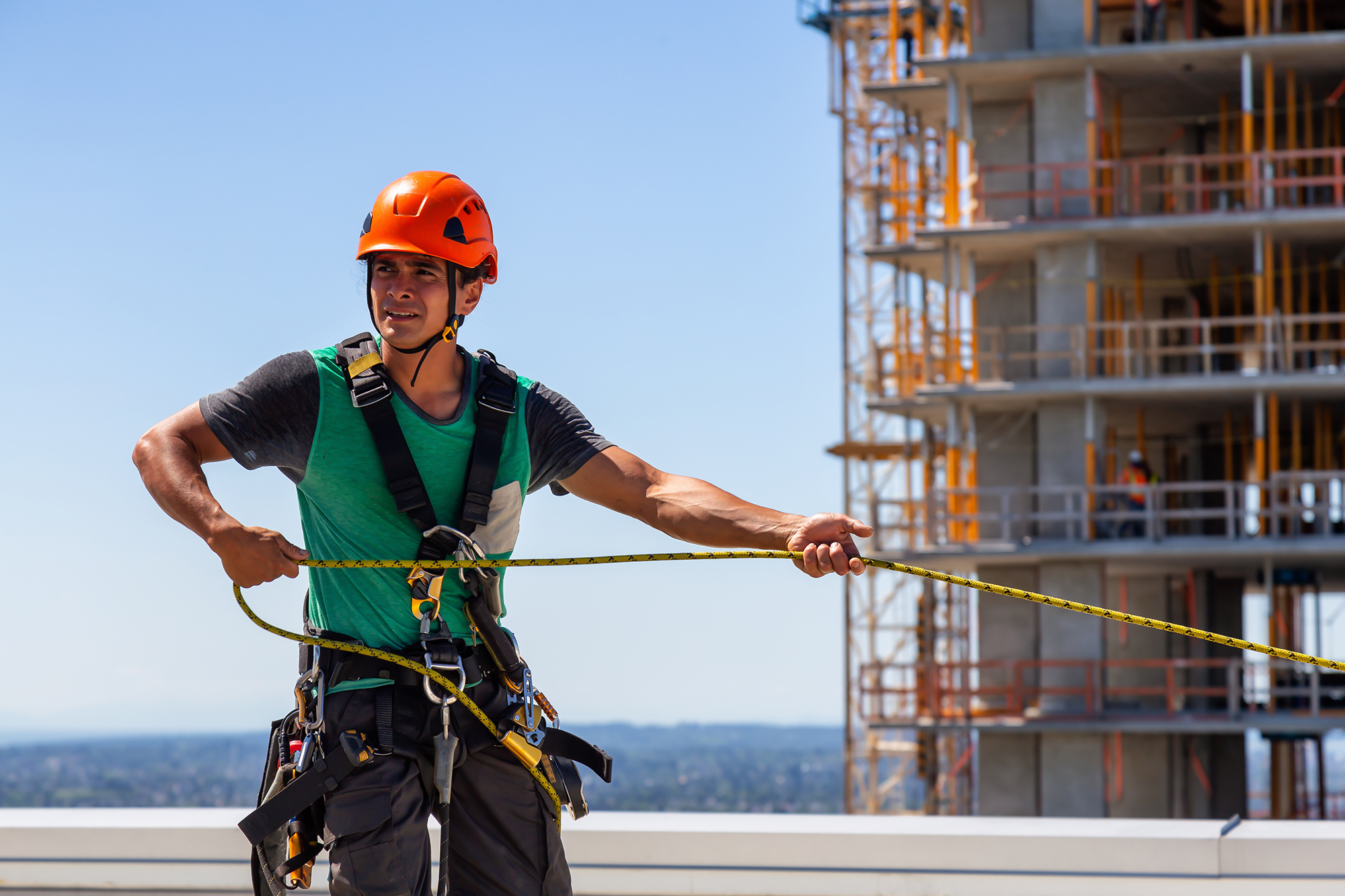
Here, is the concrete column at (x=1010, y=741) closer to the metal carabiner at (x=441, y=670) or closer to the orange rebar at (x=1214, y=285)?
the orange rebar at (x=1214, y=285)

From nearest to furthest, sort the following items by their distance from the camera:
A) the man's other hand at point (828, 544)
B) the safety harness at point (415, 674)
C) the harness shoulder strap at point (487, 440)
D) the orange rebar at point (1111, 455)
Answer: the man's other hand at point (828, 544), the safety harness at point (415, 674), the harness shoulder strap at point (487, 440), the orange rebar at point (1111, 455)

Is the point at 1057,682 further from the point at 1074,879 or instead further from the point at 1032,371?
the point at 1074,879

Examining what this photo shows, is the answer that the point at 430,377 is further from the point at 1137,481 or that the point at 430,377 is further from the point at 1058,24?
the point at 1058,24

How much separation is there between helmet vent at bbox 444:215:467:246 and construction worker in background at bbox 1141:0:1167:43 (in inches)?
1084

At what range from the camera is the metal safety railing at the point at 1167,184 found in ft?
90.0

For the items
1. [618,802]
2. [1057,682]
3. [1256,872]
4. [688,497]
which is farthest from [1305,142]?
[618,802]

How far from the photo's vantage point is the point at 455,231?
3998 millimetres

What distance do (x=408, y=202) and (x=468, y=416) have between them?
0.57m

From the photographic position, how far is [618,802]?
19875 centimetres

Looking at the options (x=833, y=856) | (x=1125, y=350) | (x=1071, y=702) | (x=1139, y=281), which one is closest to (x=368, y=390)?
(x=833, y=856)

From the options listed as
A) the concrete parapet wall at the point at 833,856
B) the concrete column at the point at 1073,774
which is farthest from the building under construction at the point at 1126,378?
the concrete parapet wall at the point at 833,856

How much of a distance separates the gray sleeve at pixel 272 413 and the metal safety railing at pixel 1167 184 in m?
24.6

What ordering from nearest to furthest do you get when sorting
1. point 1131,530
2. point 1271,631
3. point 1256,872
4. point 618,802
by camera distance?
1. point 1256,872
2. point 1131,530
3. point 1271,631
4. point 618,802

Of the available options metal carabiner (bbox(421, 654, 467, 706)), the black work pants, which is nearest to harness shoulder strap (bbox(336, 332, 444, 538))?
metal carabiner (bbox(421, 654, 467, 706))
